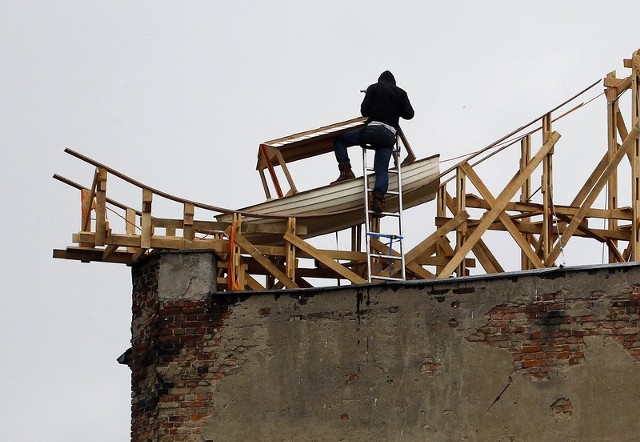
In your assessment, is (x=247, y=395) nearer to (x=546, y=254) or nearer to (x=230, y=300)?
(x=230, y=300)

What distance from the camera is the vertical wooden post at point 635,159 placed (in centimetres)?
2622

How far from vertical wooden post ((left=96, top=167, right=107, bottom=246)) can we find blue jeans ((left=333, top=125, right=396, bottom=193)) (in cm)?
337

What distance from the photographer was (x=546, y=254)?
85.9ft

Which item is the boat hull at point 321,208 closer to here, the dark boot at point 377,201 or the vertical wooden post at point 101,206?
the dark boot at point 377,201

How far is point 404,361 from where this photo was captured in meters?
23.7

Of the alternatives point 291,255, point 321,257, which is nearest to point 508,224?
point 321,257

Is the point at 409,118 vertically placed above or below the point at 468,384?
above

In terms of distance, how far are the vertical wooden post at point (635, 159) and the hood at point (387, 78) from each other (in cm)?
328

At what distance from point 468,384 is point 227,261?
3.58 metres

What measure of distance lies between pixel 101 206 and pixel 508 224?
563 centimetres

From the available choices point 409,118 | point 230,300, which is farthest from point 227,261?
point 409,118

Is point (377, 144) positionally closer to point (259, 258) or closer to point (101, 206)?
point (259, 258)

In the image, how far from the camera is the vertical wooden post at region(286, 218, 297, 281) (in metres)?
25.0

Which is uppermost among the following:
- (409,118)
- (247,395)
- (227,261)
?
(409,118)
